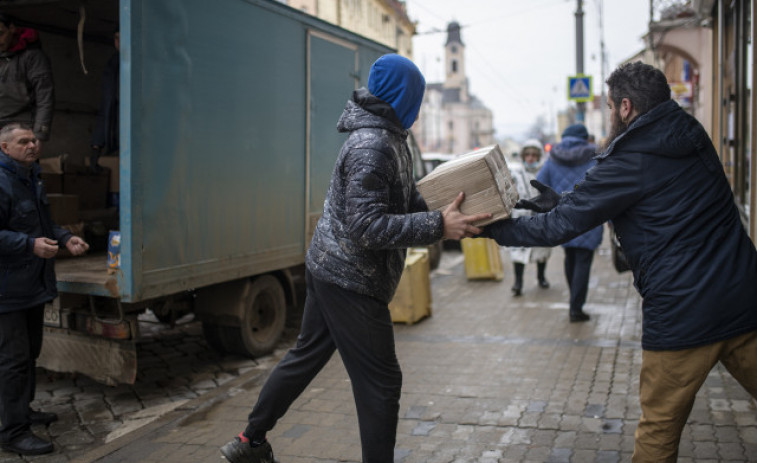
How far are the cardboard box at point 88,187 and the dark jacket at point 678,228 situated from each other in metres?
5.28

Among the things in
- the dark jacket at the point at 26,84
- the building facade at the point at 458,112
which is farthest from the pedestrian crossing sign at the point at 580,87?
the building facade at the point at 458,112

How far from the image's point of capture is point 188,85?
5301 millimetres

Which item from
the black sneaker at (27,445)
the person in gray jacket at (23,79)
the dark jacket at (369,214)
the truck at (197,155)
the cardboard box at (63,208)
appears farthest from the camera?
the cardboard box at (63,208)

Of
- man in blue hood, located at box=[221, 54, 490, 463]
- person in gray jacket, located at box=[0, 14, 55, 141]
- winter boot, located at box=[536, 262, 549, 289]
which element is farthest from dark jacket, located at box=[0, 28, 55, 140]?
winter boot, located at box=[536, 262, 549, 289]

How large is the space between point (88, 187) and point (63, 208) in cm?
71

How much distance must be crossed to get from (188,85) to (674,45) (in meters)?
12.8

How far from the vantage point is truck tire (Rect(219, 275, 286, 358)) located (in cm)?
630

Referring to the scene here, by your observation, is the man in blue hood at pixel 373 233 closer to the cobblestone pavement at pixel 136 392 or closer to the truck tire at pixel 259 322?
the cobblestone pavement at pixel 136 392

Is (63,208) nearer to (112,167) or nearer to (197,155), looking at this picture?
(112,167)

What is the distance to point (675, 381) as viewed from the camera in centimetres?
284

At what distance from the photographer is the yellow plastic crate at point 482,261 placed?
402 inches

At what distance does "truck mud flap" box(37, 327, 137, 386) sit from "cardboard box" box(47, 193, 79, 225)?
1.13m

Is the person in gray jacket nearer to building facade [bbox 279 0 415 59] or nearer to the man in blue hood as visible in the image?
the man in blue hood

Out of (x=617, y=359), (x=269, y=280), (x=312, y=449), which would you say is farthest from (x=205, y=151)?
(x=617, y=359)
